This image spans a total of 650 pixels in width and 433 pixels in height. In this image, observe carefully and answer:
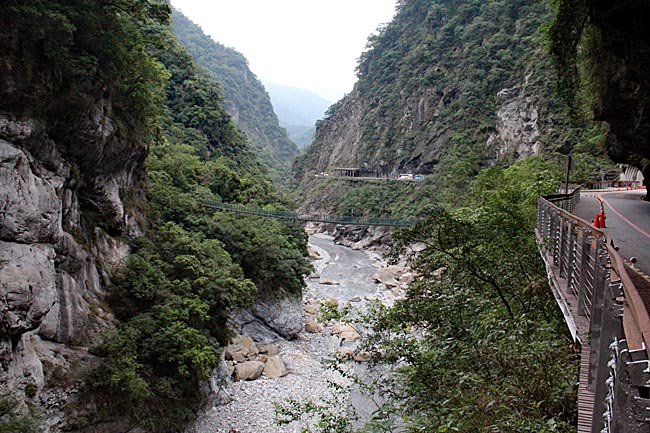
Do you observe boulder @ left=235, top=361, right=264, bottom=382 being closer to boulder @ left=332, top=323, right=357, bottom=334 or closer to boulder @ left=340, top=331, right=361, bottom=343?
boulder @ left=340, top=331, right=361, bottom=343

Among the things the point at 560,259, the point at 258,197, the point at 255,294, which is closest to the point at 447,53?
the point at 258,197

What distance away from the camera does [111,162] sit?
35.8ft

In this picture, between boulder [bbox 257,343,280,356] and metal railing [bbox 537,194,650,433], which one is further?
boulder [bbox 257,343,280,356]

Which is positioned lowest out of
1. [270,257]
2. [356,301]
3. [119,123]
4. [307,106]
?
[356,301]

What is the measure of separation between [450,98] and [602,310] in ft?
129

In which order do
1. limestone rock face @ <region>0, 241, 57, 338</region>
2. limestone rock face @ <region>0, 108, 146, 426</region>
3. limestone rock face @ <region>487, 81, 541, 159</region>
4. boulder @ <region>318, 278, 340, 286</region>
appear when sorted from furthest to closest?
limestone rock face @ <region>487, 81, 541, 159</region>, boulder @ <region>318, 278, 340, 286</region>, limestone rock face @ <region>0, 108, 146, 426</region>, limestone rock face @ <region>0, 241, 57, 338</region>

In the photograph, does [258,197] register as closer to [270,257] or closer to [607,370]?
[270,257]

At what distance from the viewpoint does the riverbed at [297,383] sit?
10.1 metres

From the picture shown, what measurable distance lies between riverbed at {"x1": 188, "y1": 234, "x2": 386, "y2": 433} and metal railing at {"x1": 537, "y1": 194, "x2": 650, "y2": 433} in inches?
117

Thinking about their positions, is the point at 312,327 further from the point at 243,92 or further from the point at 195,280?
the point at 243,92

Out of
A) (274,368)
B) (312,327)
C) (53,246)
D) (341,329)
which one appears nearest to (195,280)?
(274,368)

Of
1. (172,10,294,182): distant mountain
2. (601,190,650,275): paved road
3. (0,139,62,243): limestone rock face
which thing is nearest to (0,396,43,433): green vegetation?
(0,139,62,243): limestone rock face

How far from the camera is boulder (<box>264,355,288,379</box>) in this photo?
1269cm

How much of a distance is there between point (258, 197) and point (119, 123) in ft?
41.2
